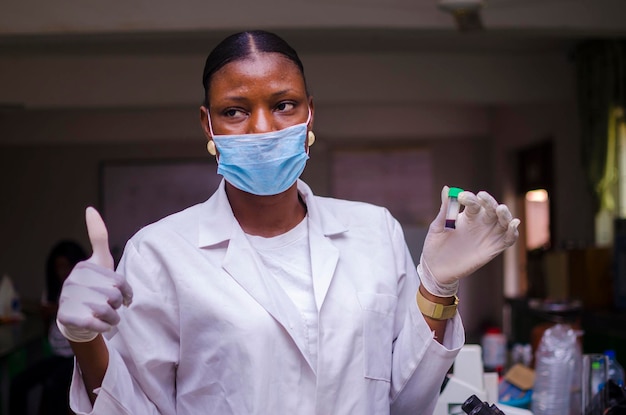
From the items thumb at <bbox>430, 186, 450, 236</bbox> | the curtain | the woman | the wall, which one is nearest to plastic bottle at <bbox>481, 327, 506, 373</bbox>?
the woman

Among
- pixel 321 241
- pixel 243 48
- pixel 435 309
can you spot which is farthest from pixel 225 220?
pixel 435 309

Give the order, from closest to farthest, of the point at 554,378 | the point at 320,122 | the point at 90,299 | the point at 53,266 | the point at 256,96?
1. the point at 90,299
2. the point at 256,96
3. the point at 554,378
4. the point at 53,266
5. the point at 320,122

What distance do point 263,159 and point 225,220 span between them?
15 centimetres

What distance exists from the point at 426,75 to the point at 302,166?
528cm

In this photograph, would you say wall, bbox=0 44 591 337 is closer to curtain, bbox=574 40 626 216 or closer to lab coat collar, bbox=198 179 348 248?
curtain, bbox=574 40 626 216

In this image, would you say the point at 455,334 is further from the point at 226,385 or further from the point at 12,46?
the point at 12,46

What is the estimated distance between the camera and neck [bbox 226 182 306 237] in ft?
4.99

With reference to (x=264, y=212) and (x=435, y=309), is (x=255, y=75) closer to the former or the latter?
(x=264, y=212)

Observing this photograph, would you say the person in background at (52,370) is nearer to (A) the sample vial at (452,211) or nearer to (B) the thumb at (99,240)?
(B) the thumb at (99,240)

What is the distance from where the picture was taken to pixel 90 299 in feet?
3.65

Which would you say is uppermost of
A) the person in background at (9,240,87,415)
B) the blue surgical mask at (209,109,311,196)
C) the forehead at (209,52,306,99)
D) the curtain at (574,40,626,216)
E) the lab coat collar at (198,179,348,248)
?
the curtain at (574,40,626,216)

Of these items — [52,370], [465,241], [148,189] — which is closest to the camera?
[465,241]

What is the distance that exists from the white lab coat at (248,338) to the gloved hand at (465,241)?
3.7 inches

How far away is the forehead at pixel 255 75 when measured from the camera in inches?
56.6
